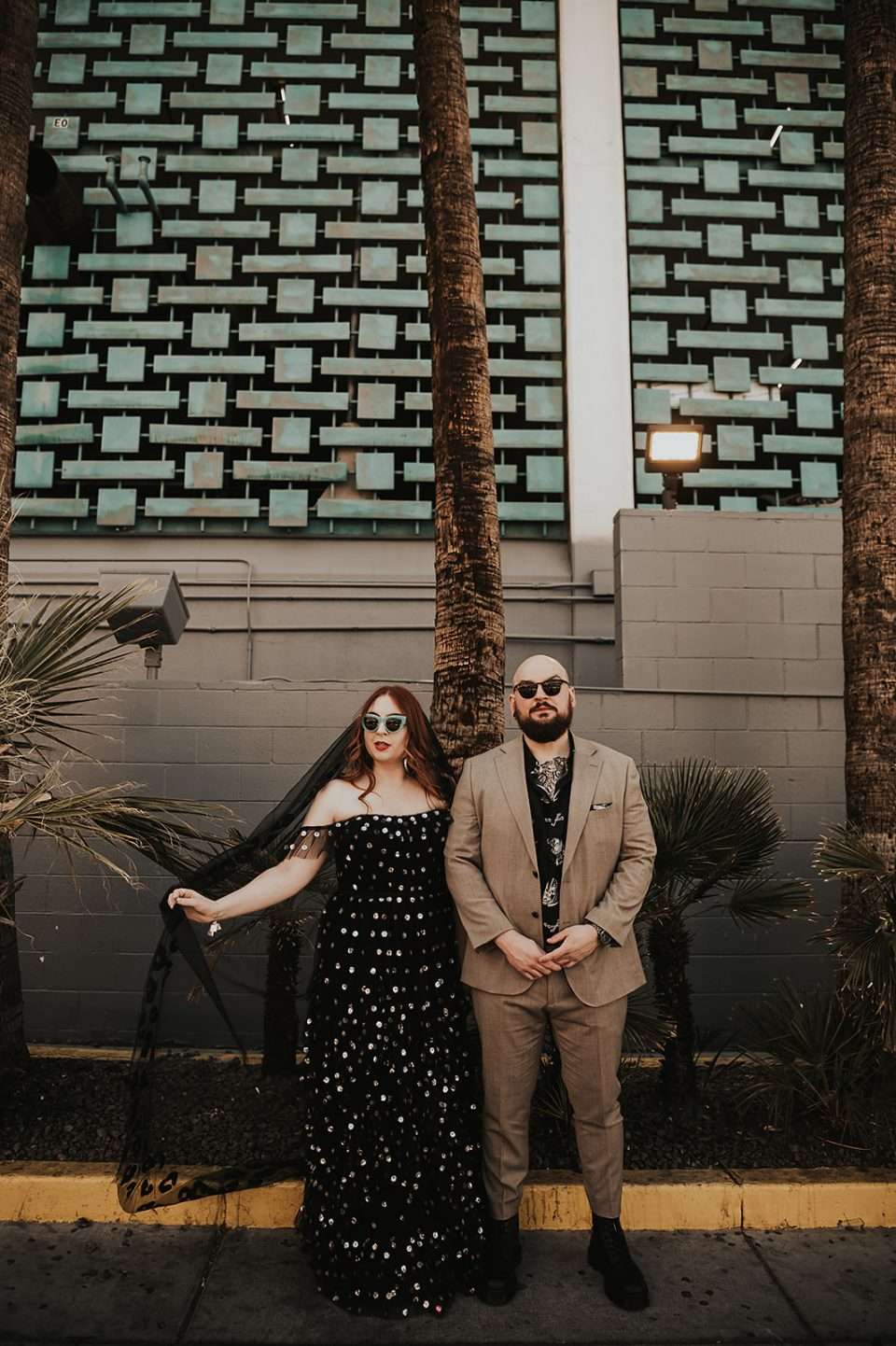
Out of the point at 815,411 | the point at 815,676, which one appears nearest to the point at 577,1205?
the point at 815,676

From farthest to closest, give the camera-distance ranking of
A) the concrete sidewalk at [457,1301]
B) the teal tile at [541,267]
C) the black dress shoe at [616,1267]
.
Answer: the teal tile at [541,267]
the black dress shoe at [616,1267]
the concrete sidewalk at [457,1301]

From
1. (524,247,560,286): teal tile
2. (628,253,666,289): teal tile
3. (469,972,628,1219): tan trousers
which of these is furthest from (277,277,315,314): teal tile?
(469,972,628,1219): tan trousers

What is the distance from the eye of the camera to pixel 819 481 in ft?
25.1

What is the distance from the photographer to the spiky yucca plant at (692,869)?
4.02 meters

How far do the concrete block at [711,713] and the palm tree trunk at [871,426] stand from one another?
1.37m

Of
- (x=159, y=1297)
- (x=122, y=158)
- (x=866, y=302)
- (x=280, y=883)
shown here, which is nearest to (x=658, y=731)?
(x=866, y=302)

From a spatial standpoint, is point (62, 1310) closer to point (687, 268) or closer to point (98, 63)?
point (687, 268)

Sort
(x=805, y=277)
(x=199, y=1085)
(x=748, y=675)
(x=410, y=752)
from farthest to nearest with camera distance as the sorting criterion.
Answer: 1. (x=805, y=277)
2. (x=748, y=675)
3. (x=199, y=1085)
4. (x=410, y=752)

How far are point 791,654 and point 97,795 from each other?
13.7 ft

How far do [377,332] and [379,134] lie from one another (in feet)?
5.99

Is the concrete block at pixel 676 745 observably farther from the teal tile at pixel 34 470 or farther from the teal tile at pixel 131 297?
the teal tile at pixel 131 297

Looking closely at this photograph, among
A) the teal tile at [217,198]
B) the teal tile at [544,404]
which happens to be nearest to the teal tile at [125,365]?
the teal tile at [217,198]

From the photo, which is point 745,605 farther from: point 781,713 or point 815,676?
point 781,713

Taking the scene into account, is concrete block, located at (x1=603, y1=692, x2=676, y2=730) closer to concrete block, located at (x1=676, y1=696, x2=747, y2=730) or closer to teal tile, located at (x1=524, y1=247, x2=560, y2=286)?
concrete block, located at (x1=676, y1=696, x2=747, y2=730)
